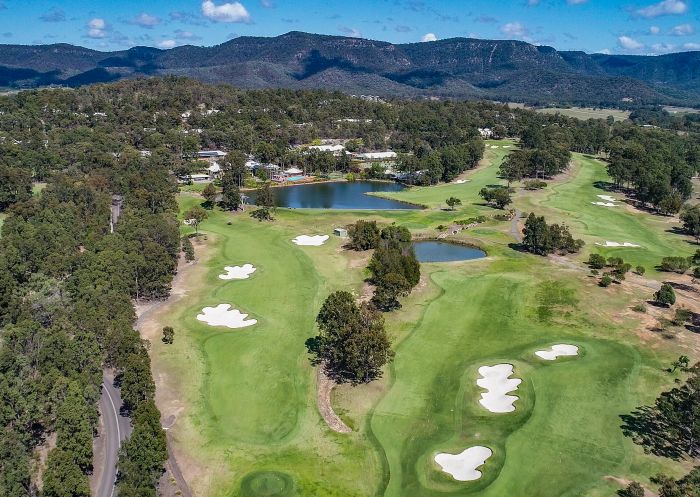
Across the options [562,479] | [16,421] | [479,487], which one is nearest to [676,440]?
[562,479]

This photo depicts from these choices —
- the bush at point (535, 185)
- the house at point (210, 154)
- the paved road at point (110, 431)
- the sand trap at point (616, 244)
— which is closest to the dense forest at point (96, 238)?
the paved road at point (110, 431)

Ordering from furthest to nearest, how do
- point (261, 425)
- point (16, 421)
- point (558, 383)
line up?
point (558, 383) < point (261, 425) < point (16, 421)

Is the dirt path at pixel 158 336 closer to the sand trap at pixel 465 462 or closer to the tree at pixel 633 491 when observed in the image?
the sand trap at pixel 465 462

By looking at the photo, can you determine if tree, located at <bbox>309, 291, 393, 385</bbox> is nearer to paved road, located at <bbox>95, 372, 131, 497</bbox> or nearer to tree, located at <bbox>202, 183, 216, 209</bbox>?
paved road, located at <bbox>95, 372, 131, 497</bbox>

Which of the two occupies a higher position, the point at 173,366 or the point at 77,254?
the point at 77,254

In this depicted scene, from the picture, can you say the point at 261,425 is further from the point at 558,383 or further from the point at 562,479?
the point at 558,383

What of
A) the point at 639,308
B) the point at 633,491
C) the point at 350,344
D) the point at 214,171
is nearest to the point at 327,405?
the point at 350,344
